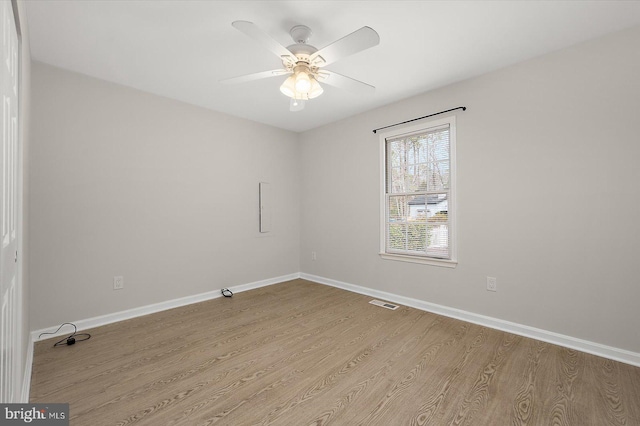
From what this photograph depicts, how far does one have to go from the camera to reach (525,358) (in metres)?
2.22

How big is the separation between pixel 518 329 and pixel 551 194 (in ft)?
4.14

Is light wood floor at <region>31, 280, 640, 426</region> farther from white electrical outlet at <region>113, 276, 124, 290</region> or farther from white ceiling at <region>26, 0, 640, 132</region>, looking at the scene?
white ceiling at <region>26, 0, 640, 132</region>

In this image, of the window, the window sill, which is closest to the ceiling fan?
the window

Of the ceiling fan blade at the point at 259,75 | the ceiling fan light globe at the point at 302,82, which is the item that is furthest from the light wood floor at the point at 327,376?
the ceiling fan blade at the point at 259,75

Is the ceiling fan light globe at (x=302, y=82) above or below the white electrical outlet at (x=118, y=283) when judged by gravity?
above

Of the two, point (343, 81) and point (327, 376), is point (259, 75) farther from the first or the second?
point (327, 376)

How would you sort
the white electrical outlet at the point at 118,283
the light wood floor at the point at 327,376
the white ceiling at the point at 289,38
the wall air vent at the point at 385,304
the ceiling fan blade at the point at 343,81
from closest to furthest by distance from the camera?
the light wood floor at the point at 327,376, the white ceiling at the point at 289,38, the ceiling fan blade at the point at 343,81, the white electrical outlet at the point at 118,283, the wall air vent at the point at 385,304

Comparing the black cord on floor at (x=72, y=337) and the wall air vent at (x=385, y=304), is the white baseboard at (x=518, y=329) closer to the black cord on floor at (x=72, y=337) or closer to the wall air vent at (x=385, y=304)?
the wall air vent at (x=385, y=304)

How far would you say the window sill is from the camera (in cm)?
313

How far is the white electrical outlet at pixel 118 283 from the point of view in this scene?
9.79 ft

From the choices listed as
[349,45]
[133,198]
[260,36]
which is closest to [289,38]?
[260,36]

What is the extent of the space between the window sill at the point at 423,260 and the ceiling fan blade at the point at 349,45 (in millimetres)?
2343

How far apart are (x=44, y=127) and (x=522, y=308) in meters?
4.68

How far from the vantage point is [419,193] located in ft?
11.3
